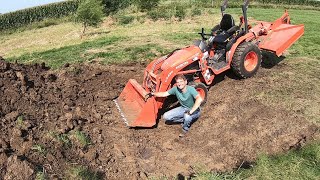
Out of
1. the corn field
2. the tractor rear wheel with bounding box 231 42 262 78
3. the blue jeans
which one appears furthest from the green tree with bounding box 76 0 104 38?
the blue jeans

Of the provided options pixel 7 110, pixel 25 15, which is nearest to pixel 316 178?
pixel 7 110

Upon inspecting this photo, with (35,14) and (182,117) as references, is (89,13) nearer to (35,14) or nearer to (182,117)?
(182,117)

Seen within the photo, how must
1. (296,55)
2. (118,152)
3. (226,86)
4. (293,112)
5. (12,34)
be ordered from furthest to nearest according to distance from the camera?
(12,34) → (296,55) → (226,86) → (293,112) → (118,152)

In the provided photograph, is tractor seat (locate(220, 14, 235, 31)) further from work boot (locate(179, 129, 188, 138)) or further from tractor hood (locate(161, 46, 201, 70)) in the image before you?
work boot (locate(179, 129, 188, 138))

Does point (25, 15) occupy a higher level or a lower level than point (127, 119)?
lower

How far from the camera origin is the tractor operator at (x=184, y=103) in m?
Result: 7.43

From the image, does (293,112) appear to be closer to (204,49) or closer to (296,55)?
(204,49)

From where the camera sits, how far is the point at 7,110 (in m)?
8.13

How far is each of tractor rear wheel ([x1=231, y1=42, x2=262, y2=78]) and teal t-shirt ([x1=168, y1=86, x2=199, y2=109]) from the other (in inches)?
73.5

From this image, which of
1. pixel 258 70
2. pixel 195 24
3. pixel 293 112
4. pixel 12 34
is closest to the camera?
pixel 293 112

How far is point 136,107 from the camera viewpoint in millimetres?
8508

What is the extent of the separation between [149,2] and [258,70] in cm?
1699

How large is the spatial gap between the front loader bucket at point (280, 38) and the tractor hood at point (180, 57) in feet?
7.25

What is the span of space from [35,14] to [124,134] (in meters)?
33.0
